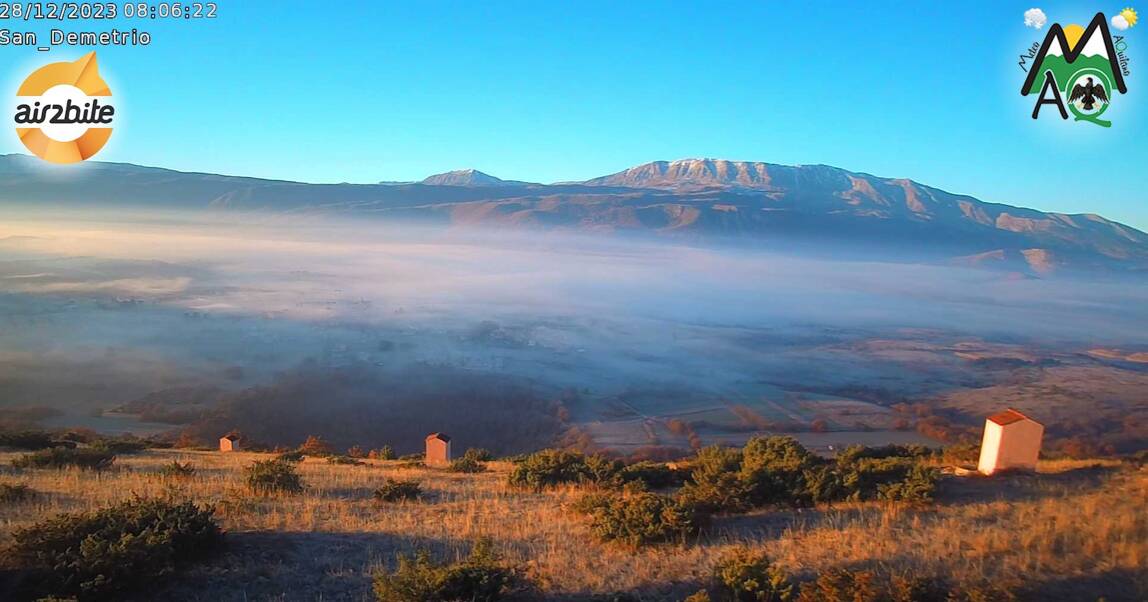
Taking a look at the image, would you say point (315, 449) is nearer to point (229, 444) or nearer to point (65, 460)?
point (229, 444)

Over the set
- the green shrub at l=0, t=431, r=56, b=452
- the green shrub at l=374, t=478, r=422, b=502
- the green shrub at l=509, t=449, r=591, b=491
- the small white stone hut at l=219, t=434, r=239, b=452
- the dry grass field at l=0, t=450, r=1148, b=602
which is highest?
the dry grass field at l=0, t=450, r=1148, b=602

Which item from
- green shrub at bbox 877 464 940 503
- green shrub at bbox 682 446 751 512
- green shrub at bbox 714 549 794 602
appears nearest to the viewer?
green shrub at bbox 714 549 794 602

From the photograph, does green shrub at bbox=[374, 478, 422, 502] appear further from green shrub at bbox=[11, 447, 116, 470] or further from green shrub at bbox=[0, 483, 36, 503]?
green shrub at bbox=[11, 447, 116, 470]

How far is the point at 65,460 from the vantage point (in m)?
10.7

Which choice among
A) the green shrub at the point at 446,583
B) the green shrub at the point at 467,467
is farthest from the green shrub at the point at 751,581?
the green shrub at the point at 467,467

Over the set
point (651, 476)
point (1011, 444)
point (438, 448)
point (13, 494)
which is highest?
point (1011, 444)

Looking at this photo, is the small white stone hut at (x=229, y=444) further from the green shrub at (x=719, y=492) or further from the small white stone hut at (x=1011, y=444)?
the small white stone hut at (x=1011, y=444)

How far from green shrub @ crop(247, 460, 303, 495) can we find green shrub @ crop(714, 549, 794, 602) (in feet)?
20.5

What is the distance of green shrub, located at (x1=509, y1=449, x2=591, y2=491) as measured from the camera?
1047 cm

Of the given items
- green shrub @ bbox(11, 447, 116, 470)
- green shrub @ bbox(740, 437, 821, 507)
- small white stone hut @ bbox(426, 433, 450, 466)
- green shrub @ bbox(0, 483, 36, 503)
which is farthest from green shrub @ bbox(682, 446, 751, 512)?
A: green shrub @ bbox(11, 447, 116, 470)

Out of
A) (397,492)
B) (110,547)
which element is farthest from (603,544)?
(110,547)

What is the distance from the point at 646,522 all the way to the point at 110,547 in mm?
5047

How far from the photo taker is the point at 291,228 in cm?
17862

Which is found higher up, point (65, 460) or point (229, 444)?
point (65, 460)
